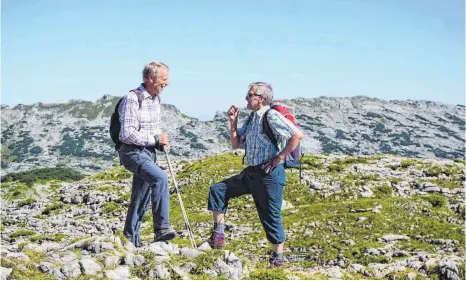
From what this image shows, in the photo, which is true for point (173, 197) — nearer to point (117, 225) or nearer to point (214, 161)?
point (117, 225)

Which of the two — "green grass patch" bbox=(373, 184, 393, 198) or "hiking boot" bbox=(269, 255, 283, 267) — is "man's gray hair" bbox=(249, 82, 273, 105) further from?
"green grass patch" bbox=(373, 184, 393, 198)

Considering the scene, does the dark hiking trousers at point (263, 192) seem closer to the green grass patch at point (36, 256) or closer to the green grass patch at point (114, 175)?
the green grass patch at point (36, 256)

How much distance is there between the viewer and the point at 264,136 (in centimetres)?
1023

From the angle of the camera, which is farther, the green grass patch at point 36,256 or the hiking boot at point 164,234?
the hiking boot at point 164,234

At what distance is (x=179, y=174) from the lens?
1492 inches

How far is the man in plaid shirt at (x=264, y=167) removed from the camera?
9.90m

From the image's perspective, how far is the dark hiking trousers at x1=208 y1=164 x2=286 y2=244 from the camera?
33.8 ft

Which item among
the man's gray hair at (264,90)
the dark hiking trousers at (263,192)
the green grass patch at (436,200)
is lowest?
the green grass patch at (436,200)

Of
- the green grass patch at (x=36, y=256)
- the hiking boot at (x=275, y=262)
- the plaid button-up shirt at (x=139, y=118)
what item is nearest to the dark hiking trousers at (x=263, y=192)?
the hiking boot at (x=275, y=262)

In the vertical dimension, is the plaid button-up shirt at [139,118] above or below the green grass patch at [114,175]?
above

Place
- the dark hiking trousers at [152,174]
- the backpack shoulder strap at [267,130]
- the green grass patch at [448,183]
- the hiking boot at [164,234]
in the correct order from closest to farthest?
the backpack shoulder strap at [267,130]
the dark hiking trousers at [152,174]
the hiking boot at [164,234]
the green grass patch at [448,183]

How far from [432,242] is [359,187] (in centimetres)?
840

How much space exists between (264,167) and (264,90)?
1618 mm

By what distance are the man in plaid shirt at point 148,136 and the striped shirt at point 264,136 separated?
6.67 feet
